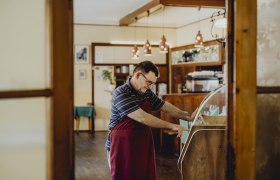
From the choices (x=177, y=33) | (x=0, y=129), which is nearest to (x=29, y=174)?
(x=0, y=129)

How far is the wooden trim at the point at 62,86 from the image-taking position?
1662 millimetres

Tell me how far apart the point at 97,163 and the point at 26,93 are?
19.6ft

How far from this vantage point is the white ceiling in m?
9.55

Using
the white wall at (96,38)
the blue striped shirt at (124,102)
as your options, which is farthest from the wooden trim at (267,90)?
the white wall at (96,38)

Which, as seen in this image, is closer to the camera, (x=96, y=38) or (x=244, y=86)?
(x=244, y=86)

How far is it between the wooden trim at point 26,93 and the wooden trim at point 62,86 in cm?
3

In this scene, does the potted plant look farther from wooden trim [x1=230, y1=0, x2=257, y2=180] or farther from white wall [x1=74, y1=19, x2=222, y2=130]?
wooden trim [x1=230, y1=0, x2=257, y2=180]

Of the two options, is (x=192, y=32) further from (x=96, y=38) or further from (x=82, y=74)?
(x=82, y=74)

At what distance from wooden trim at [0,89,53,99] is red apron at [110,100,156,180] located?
189cm

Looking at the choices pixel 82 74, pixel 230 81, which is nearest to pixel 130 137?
pixel 230 81

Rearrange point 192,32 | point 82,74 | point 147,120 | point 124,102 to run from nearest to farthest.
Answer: point 147,120 < point 124,102 < point 192,32 < point 82,74

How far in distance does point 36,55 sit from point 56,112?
0.26 m

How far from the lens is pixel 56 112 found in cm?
167

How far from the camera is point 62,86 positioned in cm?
168
